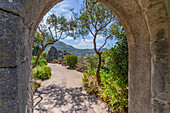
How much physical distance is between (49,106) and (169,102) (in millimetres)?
3168

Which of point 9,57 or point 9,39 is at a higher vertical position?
point 9,39

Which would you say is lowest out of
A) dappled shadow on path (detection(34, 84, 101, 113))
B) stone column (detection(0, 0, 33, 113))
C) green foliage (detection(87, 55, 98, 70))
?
dappled shadow on path (detection(34, 84, 101, 113))

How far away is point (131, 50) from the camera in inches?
60.5

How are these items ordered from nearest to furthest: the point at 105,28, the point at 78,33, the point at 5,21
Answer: the point at 5,21, the point at 105,28, the point at 78,33

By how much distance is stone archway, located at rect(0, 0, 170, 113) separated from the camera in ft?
1.81

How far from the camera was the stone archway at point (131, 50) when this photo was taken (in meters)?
0.55

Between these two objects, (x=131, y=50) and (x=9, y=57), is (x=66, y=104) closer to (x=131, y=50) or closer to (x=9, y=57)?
(x=131, y=50)

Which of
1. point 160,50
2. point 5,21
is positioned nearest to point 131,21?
point 160,50

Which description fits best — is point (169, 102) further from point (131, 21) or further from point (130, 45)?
point (131, 21)

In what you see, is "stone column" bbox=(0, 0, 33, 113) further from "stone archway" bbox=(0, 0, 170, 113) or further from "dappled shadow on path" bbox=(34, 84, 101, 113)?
"dappled shadow on path" bbox=(34, 84, 101, 113)

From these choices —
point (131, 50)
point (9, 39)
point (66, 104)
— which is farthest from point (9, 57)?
point (66, 104)

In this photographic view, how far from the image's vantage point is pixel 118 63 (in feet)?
8.78

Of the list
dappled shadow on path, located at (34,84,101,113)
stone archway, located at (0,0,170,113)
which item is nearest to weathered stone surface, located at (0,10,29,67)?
stone archway, located at (0,0,170,113)

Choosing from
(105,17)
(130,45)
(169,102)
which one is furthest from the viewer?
(105,17)
